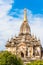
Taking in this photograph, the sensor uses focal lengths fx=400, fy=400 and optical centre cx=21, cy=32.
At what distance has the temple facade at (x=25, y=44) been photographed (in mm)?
92625

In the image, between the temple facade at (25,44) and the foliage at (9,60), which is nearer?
the foliage at (9,60)

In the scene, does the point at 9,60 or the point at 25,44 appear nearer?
the point at 9,60

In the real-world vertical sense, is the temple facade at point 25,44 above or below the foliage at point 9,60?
above

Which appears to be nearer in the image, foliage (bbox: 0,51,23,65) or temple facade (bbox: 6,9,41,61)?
foliage (bbox: 0,51,23,65)

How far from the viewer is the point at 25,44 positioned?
304ft

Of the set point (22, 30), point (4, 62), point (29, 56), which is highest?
point (22, 30)

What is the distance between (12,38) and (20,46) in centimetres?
434

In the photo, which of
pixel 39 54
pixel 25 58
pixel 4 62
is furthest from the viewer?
pixel 39 54

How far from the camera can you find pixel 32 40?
94.1 metres

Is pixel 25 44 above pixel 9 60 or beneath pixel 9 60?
above

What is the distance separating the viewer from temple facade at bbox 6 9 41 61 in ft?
304

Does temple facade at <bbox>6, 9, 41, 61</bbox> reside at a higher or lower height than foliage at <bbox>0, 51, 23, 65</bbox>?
higher

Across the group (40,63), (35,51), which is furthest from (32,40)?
(40,63)

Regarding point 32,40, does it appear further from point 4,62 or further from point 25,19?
point 4,62
